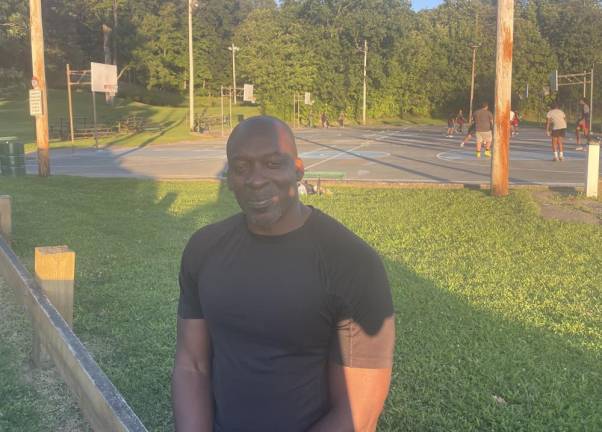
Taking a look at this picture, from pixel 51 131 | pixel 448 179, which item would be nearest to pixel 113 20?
pixel 51 131

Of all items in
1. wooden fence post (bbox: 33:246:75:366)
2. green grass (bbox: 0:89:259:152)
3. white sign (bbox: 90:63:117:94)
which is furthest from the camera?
green grass (bbox: 0:89:259:152)

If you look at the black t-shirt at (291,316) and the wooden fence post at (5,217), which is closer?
the black t-shirt at (291,316)

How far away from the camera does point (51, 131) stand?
127 feet

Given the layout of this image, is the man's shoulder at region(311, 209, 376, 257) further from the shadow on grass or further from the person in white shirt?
the person in white shirt

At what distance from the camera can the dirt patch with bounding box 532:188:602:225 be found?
10.2 m

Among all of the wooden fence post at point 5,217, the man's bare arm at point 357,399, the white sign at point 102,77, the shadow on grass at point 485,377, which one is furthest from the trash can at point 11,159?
the man's bare arm at point 357,399

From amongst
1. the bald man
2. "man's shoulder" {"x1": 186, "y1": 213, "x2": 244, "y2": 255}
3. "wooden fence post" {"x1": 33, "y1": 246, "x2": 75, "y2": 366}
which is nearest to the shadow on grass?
the bald man

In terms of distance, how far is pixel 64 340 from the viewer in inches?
137

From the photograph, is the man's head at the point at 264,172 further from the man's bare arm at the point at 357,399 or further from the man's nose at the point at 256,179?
the man's bare arm at the point at 357,399

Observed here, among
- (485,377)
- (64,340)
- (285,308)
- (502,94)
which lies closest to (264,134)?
(285,308)

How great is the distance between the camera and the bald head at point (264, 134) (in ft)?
7.27

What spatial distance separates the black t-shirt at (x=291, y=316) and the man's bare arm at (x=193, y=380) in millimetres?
120

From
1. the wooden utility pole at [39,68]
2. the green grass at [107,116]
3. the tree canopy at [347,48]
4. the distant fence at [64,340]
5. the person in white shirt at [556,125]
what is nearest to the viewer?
the distant fence at [64,340]

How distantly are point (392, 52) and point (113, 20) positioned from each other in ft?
101
